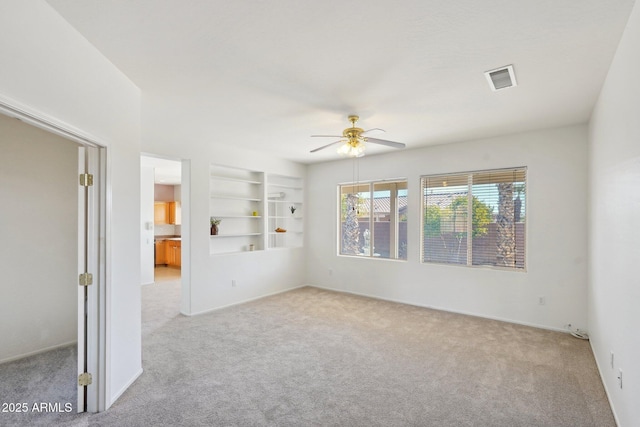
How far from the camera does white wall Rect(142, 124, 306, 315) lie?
461 cm

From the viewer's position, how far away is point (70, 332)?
3590 mm

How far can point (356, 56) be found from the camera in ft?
7.56

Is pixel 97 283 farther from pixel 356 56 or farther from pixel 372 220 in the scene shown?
pixel 372 220

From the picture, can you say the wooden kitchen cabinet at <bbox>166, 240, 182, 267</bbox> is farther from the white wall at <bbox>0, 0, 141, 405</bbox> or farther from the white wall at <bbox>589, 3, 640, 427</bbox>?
the white wall at <bbox>589, 3, 640, 427</bbox>

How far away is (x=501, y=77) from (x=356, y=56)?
1.31 meters

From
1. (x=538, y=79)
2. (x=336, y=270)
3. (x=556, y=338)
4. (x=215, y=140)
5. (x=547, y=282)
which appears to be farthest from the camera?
(x=336, y=270)

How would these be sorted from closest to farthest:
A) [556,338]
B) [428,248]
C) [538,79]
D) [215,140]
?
[538,79]
[556,338]
[215,140]
[428,248]

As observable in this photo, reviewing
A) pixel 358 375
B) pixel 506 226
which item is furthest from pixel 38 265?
pixel 506 226

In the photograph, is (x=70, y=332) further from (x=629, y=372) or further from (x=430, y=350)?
(x=629, y=372)

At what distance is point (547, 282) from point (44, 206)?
624cm

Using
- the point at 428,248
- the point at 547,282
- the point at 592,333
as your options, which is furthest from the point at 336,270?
the point at 592,333

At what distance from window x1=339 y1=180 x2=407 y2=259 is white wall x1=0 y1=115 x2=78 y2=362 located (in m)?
4.37

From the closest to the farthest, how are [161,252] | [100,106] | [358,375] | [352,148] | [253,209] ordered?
[100,106], [358,375], [352,148], [253,209], [161,252]

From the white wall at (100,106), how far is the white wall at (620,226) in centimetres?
325
